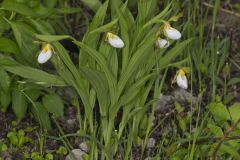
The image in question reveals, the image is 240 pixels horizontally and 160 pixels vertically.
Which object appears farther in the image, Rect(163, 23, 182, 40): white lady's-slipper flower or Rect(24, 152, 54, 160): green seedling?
Rect(24, 152, 54, 160): green seedling

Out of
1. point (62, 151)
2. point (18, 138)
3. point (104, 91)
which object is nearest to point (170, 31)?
point (104, 91)

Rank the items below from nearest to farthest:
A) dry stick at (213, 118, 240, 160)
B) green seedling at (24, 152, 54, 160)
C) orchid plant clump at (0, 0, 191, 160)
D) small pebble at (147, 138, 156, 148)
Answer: dry stick at (213, 118, 240, 160), orchid plant clump at (0, 0, 191, 160), green seedling at (24, 152, 54, 160), small pebble at (147, 138, 156, 148)

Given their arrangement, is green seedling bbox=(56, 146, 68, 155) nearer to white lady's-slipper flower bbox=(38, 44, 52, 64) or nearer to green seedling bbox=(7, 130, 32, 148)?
green seedling bbox=(7, 130, 32, 148)

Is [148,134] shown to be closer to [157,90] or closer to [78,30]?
[157,90]

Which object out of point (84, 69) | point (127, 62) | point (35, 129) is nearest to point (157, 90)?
point (127, 62)

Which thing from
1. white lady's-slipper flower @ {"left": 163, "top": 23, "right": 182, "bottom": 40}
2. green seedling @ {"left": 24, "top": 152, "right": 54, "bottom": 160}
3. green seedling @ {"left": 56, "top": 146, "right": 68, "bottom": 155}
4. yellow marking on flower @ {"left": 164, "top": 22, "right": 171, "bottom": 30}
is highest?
yellow marking on flower @ {"left": 164, "top": 22, "right": 171, "bottom": 30}

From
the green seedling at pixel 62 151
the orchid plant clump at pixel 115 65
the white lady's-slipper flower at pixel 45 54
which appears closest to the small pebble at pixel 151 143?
the orchid plant clump at pixel 115 65

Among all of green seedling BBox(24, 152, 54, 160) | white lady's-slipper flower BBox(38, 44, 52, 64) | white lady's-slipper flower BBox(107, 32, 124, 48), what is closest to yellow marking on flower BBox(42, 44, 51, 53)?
white lady's-slipper flower BBox(38, 44, 52, 64)

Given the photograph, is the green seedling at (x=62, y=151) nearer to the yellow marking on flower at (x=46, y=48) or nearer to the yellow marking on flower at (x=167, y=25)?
the yellow marking on flower at (x=46, y=48)
